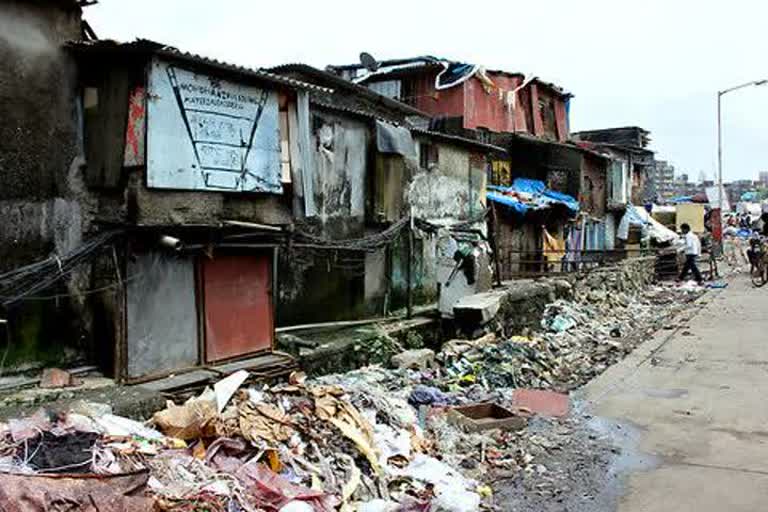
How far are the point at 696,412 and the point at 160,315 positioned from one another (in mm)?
6635

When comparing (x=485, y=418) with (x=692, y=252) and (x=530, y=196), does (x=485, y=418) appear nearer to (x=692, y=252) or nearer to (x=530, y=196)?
(x=530, y=196)

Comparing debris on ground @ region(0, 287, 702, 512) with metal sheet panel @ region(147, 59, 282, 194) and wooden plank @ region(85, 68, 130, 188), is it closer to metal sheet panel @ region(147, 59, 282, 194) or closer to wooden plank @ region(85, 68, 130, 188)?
metal sheet panel @ region(147, 59, 282, 194)

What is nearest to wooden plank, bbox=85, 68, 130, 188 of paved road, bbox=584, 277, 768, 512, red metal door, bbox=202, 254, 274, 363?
red metal door, bbox=202, 254, 274, 363

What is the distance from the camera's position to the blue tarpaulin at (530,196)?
19.9 m

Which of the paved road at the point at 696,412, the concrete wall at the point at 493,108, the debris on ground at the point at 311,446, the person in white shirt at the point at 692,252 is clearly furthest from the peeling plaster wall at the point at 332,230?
the person in white shirt at the point at 692,252

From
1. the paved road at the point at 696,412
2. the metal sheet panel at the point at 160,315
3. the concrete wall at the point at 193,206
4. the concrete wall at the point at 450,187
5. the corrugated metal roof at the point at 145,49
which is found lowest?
the paved road at the point at 696,412

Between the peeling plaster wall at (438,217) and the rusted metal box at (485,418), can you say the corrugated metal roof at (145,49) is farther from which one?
the peeling plaster wall at (438,217)

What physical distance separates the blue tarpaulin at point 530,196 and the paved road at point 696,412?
610 centimetres

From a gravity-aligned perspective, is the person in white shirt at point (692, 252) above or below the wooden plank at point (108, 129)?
below

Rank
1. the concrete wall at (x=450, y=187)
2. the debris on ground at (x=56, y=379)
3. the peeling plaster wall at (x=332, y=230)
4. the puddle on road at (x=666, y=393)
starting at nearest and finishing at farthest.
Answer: the debris on ground at (x=56, y=379) < the puddle on road at (x=666, y=393) < the peeling plaster wall at (x=332, y=230) < the concrete wall at (x=450, y=187)

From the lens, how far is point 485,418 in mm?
8242

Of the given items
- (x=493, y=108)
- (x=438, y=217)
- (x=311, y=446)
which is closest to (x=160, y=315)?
(x=311, y=446)

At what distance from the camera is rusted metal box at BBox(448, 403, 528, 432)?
7.74m

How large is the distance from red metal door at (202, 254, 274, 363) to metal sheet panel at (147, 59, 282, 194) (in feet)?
3.89
